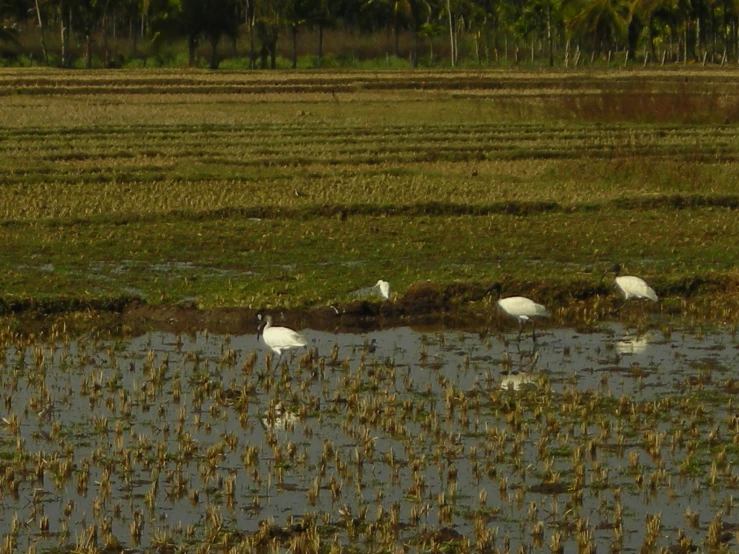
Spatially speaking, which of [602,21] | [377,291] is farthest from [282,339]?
[602,21]

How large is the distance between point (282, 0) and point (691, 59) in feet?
68.9

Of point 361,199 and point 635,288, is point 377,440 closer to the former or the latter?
point 635,288

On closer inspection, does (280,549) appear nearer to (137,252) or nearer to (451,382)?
(451,382)

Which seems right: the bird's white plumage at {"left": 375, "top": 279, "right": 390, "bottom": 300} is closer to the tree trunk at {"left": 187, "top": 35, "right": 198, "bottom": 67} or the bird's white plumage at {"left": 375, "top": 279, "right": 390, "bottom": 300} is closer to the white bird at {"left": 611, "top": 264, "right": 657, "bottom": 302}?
the white bird at {"left": 611, "top": 264, "right": 657, "bottom": 302}

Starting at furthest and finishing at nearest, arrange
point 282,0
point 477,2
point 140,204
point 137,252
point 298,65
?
point 477,2
point 298,65
point 282,0
point 140,204
point 137,252

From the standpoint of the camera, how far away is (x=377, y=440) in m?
6.88

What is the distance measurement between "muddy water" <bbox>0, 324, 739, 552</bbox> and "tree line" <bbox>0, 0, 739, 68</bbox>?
43316 millimetres

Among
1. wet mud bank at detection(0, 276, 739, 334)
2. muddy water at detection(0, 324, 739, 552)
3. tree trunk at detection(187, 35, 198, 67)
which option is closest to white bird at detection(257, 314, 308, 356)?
muddy water at detection(0, 324, 739, 552)

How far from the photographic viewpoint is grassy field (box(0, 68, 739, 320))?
36.5 ft

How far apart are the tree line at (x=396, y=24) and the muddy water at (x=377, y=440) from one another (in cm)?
4332

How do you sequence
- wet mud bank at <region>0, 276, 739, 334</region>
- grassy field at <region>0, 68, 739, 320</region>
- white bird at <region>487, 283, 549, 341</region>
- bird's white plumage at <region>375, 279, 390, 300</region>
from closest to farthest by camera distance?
white bird at <region>487, 283, 549, 341</region> → wet mud bank at <region>0, 276, 739, 334</region> → bird's white plumage at <region>375, 279, 390, 300</region> → grassy field at <region>0, 68, 739, 320</region>

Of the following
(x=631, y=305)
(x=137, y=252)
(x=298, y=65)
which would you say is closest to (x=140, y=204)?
(x=137, y=252)

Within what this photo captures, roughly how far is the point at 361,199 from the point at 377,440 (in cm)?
906

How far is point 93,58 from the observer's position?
59000 mm
